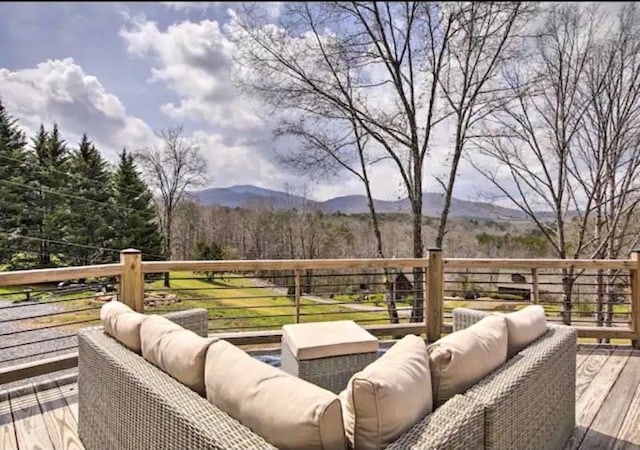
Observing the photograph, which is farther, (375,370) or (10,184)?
(10,184)

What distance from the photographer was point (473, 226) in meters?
7.47

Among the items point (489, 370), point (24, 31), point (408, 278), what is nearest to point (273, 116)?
point (408, 278)

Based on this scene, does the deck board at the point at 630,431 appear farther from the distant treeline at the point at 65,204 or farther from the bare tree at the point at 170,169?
the bare tree at the point at 170,169

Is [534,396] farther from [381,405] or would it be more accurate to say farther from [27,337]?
[27,337]

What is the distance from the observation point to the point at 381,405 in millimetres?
1295

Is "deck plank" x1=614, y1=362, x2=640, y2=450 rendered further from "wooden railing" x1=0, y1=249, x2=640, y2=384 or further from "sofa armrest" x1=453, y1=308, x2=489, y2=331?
"wooden railing" x1=0, y1=249, x2=640, y2=384

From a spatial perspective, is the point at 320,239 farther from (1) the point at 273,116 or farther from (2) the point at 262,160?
(1) the point at 273,116

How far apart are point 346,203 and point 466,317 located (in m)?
4.77

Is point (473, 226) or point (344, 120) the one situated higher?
point (344, 120)

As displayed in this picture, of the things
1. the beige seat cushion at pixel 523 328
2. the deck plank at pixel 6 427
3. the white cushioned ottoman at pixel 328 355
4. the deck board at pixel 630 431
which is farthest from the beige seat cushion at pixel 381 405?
the deck plank at pixel 6 427

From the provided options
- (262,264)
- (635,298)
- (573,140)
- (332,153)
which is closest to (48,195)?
(262,264)

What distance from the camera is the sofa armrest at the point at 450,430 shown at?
125 cm

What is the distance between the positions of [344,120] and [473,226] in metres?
2.61

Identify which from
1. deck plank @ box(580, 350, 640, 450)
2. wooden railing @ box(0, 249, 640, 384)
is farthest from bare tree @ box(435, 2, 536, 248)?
deck plank @ box(580, 350, 640, 450)
